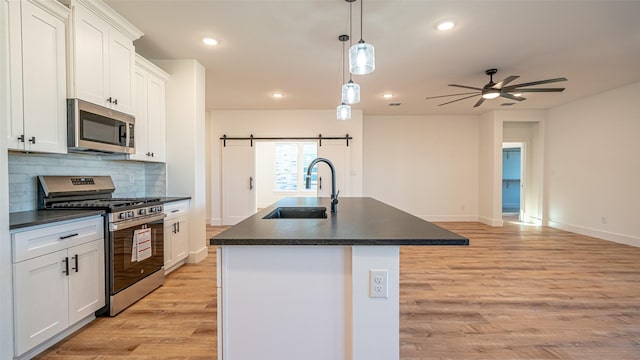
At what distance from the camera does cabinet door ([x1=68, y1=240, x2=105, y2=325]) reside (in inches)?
79.0

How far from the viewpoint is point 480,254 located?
4.13m

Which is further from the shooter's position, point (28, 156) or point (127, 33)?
point (127, 33)

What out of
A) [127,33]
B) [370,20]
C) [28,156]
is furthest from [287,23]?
[28,156]

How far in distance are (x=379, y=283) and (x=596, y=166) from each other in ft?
20.5

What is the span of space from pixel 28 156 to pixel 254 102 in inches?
154

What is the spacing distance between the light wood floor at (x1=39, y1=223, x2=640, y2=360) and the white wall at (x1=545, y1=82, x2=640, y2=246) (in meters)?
1.41

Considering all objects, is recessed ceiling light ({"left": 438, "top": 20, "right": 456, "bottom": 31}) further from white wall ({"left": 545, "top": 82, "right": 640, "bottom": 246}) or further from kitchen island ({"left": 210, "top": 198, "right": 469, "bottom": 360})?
white wall ({"left": 545, "top": 82, "right": 640, "bottom": 246})

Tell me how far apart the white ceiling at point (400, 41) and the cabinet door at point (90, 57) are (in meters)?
0.27

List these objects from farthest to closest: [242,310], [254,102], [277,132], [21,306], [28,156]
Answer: [277,132] → [254,102] → [28,156] → [21,306] → [242,310]

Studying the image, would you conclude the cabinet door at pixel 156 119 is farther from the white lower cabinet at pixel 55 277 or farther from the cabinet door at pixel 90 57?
the white lower cabinet at pixel 55 277

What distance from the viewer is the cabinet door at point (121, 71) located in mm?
2645

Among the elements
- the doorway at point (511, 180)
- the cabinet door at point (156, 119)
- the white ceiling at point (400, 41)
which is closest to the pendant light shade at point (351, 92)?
the white ceiling at point (400, 41)

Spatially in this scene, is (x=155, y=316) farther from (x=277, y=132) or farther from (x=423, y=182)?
(x=423, y=182)

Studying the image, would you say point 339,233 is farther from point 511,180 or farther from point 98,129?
point 511,180
